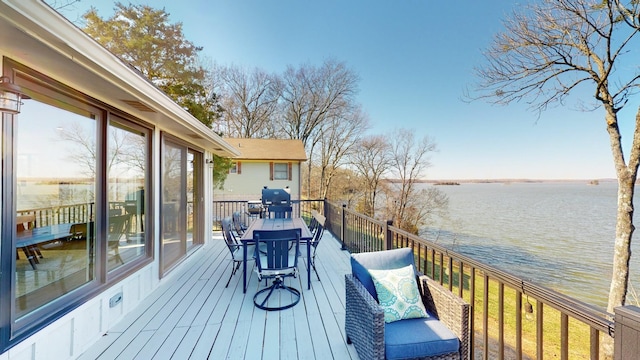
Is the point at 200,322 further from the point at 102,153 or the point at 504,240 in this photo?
the point at 504,240

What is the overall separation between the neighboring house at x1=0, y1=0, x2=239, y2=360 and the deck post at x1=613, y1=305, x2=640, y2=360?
283 centimetres

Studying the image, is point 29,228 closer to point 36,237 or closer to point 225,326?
point 36,237

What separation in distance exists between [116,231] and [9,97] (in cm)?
177

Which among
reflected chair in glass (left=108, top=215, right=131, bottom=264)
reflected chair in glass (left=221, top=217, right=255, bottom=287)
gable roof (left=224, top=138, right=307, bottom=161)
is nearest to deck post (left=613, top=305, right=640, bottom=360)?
reflected chair in glass (left=221, top=217, right=255, bottom=287)

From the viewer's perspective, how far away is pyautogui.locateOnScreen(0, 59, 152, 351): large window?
171 centimetres

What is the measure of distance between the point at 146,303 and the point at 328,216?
4679 millimetres

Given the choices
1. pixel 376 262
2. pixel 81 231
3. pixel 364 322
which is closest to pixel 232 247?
pixel 81 231

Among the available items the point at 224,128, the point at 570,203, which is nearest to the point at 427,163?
the point at 570,203

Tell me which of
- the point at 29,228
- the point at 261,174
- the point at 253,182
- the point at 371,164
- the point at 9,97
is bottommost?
the point at 29,228

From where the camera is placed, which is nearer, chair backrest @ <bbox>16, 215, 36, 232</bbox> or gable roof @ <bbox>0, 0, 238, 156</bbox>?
gable roof @ <bbox>0, 0, 238, 156</bbox>

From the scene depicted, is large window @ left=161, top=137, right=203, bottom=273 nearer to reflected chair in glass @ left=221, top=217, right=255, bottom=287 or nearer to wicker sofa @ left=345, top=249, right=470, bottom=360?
reflected chair in glass @ left=221, top=217, right=255, bottom=287

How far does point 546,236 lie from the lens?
12.0 m

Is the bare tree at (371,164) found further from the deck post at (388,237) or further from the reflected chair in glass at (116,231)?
the reflected chair in glass at (116,231)

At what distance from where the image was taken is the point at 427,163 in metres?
17.4
